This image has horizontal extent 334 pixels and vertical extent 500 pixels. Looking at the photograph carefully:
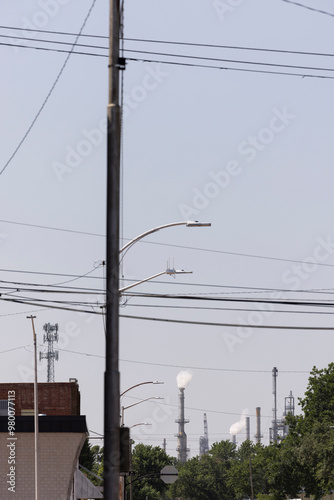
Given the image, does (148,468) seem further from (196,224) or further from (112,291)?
(112,291)

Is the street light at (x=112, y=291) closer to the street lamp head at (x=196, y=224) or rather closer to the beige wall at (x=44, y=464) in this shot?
the street lamp head at (x=196, y=224)

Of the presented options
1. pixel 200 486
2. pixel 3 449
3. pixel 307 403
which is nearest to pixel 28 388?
pixel 3 449

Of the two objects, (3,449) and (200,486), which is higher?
(3,449)

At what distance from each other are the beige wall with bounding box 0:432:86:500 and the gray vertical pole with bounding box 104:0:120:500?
87.7ft

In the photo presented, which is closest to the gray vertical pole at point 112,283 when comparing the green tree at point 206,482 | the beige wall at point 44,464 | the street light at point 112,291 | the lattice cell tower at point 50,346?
the street light at point 112,291

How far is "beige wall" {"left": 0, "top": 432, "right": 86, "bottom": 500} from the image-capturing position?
3878 cm

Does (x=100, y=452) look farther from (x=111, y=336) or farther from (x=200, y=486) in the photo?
(x=111, y=336)

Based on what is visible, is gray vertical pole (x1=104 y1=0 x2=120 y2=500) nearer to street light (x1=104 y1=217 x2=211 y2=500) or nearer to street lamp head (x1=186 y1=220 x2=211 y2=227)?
street light (x1=104 y1=217 x2=211 y2=500)

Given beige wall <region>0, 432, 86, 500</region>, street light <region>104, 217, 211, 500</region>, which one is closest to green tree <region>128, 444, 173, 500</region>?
beige wall <region>0, 432, 86, 500</region>

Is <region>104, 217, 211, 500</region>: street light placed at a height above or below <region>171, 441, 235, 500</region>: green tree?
above

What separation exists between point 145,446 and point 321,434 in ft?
231

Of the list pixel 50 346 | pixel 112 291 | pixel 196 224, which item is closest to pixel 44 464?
pixel 196 224

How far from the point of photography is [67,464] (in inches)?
1538

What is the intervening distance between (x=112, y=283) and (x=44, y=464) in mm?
27888
